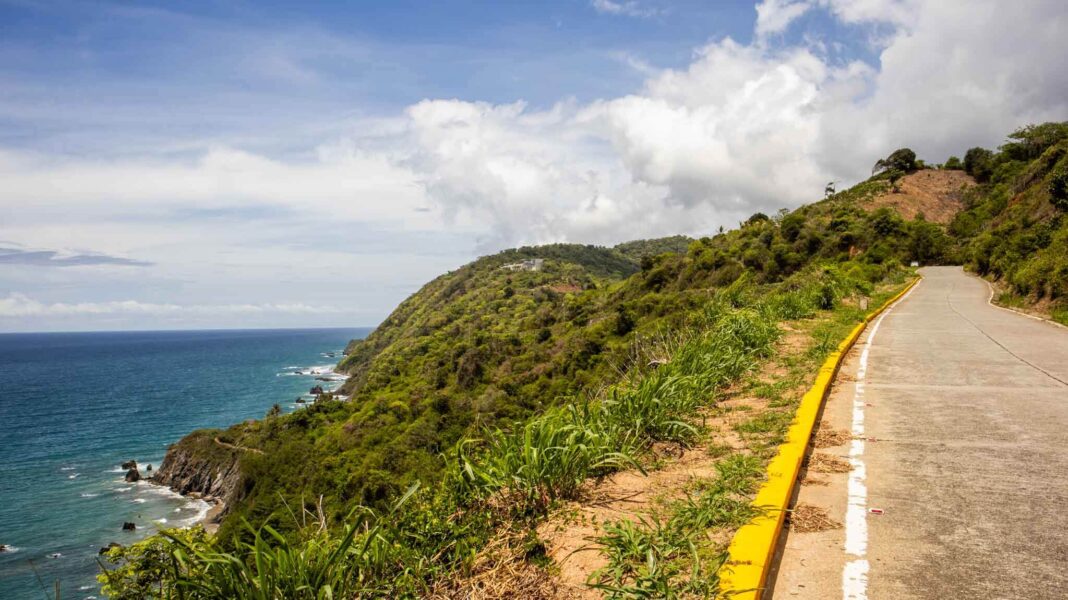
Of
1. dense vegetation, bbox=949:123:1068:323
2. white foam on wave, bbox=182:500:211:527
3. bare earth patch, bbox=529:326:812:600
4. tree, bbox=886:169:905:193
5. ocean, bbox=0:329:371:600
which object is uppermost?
tree, bbox=886:169:905:193

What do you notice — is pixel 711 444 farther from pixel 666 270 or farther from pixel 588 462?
pixel 666 270

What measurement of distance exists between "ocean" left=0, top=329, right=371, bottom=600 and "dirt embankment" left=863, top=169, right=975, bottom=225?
211 feet

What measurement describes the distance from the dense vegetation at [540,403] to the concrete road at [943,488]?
2.28 ft

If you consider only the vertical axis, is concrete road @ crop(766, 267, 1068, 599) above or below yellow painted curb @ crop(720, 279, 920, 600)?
below

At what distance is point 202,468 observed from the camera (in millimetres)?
44688

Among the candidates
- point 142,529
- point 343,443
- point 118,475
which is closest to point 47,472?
point 118,475

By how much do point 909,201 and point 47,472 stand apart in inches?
3320

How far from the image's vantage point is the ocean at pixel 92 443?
31.8 metres

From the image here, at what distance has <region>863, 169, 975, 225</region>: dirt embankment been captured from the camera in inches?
2248

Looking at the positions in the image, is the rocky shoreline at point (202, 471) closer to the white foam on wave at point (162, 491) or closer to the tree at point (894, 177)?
the white foam on wave at point (162, 491)

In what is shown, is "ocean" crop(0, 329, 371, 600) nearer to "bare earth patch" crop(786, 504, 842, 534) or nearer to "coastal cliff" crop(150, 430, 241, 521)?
"coastal cliff" crop(150, 430, 241, 521)

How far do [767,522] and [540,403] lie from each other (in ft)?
55.0

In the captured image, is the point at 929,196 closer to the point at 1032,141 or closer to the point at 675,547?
the point at 1032,141

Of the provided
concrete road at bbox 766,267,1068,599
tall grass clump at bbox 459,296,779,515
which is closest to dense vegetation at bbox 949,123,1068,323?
concrete road at bbox 766,267,1068,599
